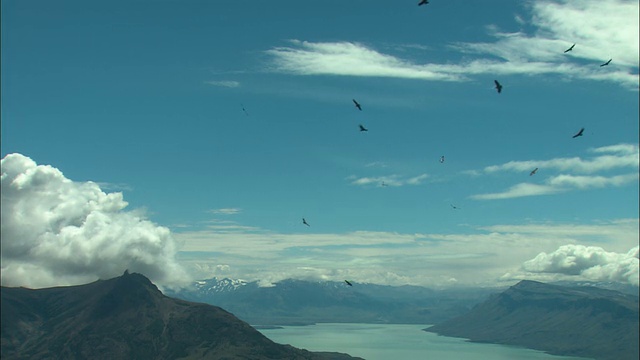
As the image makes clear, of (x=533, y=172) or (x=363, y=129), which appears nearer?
(x=363, y=129)

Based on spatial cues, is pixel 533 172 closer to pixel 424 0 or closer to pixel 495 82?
pixel 495 82

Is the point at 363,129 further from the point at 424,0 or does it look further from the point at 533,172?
the point at 533,172

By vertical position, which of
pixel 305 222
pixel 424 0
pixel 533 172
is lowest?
pixel 305 222

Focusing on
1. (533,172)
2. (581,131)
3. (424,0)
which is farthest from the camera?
(533,172)

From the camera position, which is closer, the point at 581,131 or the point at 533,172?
the point at 581,131

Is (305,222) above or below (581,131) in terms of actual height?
below

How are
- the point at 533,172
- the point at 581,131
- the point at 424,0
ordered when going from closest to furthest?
the point at 424,0
the point at 581,131
the point at 533,172

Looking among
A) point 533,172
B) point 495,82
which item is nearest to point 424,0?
point 495,82

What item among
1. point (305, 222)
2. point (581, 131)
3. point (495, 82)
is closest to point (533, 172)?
point (581, 131)

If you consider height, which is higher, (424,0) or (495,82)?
(424,0)
